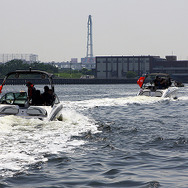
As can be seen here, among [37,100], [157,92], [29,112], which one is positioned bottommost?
[157,92]

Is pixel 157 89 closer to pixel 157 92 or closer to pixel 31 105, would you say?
pixel 157 92

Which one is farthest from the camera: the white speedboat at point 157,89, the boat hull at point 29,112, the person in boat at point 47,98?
the white speedboat at point 157,89

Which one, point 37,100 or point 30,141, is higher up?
point 37,100

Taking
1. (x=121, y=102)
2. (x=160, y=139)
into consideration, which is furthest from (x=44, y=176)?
(x=121, y=102)

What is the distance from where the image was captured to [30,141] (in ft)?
40.1

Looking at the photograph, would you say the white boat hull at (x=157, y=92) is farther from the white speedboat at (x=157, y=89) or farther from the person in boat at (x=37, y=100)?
the person in boat at (x=37, y=100)

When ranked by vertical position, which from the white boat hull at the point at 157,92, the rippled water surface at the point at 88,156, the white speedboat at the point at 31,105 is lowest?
the rippled water surface at the point at 88,156

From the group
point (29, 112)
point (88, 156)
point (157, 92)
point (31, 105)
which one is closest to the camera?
point (88, 156)

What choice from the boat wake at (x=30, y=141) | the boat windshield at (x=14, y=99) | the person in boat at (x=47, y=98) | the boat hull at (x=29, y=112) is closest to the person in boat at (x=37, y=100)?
the person in boat at (x=47, y=98)

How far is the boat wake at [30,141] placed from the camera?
9250 mm

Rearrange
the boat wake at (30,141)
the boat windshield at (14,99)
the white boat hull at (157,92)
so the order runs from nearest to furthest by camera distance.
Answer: the boat wake at (30,141)
the boat windshield at (14,99)
the white boat hull at (157,92)

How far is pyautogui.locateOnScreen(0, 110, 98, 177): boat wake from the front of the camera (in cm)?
925

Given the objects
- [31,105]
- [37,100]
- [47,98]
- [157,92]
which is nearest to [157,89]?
[157,92]

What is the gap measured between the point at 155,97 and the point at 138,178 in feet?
90.8
